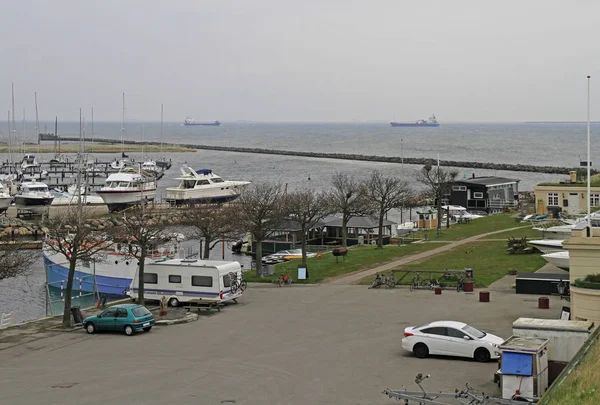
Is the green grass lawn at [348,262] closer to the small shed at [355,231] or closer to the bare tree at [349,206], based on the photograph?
the bare tree at [349,206]

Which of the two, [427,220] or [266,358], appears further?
[427,220]

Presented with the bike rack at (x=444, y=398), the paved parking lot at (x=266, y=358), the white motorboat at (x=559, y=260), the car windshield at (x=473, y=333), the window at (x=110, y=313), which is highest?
the white motorboat at (x=559, y=260)

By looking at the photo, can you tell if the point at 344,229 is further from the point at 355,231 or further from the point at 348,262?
the point at 348,262

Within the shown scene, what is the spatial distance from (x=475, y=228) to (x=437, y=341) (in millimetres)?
35905

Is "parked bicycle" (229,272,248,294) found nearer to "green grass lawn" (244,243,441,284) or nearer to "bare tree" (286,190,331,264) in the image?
"green grass lawn" (244,243,441,284)

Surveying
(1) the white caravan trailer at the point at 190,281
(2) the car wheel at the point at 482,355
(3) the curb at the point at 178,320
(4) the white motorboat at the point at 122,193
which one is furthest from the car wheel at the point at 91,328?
(4) the white motorboat at the point at 122,193

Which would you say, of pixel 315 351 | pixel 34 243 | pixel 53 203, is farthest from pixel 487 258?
pixel 53 203

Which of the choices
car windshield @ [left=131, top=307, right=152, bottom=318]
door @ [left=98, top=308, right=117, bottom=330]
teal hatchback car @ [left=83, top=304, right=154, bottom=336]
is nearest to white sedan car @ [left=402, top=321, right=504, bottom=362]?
teal hatchback car @ [left=83, top=304, right=154, bottom=336]

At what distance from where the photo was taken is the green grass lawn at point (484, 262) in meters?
37.4

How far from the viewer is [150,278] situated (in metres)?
33.2

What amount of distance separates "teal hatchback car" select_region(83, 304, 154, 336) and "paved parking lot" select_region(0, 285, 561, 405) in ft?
1.01

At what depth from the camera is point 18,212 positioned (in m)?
86.1

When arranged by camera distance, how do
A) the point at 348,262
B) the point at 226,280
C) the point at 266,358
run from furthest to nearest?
the point at 348,262, the point at 226,280, the point at 266,358

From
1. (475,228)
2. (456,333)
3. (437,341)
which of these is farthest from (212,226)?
(475,228)
